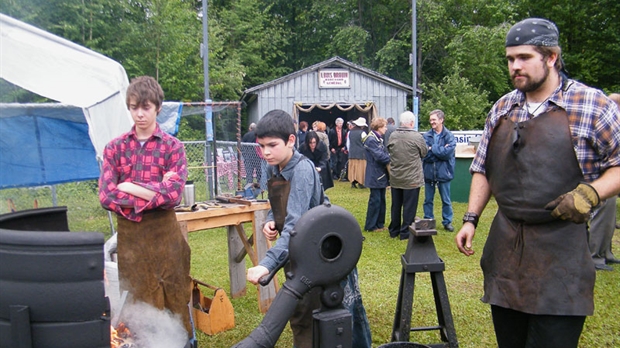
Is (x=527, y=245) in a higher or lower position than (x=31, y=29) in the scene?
lower

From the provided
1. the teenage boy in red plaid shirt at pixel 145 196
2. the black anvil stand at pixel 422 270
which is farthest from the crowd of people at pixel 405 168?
the teenage boy in red plaid shirt at pixel 145 196

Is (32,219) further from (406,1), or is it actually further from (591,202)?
(406,1)

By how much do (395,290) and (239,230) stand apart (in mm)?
1669

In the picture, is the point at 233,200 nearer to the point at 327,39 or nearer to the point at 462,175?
the point at 462,175

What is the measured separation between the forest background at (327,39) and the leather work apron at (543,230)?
303 inches

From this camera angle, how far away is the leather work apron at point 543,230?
A: 2.22 meters

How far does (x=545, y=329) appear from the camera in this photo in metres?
2.26

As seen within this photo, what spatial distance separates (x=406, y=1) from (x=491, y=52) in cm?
730

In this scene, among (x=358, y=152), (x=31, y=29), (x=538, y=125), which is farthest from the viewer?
(x=358, y=152)

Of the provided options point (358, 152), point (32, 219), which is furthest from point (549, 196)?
point (358, 152)

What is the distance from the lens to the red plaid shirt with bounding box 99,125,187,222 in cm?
309

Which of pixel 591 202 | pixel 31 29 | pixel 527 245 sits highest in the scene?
pixel 31 29

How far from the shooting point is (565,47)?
741 inches

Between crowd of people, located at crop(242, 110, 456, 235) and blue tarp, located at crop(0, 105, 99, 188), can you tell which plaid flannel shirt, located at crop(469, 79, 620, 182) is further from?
crowd of people, located at crop(242, 110, 456, 235)
